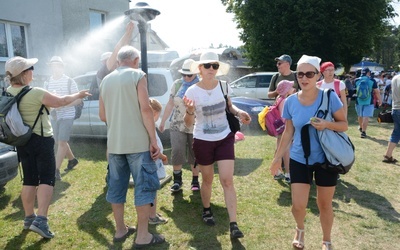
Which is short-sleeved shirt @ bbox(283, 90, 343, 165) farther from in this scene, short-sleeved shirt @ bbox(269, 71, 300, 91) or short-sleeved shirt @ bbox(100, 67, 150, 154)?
short-sleeved shirt @ bbox(269, 71, 300, 91)

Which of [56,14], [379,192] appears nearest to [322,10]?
[56,14]

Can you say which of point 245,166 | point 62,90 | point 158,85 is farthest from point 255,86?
point 62,90

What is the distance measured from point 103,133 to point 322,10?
628 inches

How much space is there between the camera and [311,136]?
2.94 meters

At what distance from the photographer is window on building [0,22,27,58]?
11.8m

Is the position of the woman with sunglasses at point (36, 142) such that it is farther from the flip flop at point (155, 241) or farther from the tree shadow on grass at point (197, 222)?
the tree shadow on grass at point (197, 222)

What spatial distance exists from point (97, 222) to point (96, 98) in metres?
4.26

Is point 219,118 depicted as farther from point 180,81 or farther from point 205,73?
point 180,81

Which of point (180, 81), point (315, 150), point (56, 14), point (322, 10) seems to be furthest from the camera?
point (322, 10)

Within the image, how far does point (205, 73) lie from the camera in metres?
3.56

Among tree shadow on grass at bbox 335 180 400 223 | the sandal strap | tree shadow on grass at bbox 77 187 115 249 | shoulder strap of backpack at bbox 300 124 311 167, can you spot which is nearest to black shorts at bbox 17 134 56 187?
tree shadow on grass at bbox 77 187 115 249

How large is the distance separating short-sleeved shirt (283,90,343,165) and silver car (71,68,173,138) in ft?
13.8

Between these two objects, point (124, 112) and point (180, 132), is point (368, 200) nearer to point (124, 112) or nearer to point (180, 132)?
point (180, 132)

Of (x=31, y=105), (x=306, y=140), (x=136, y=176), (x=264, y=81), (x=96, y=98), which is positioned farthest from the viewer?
(x=264, y=81)
